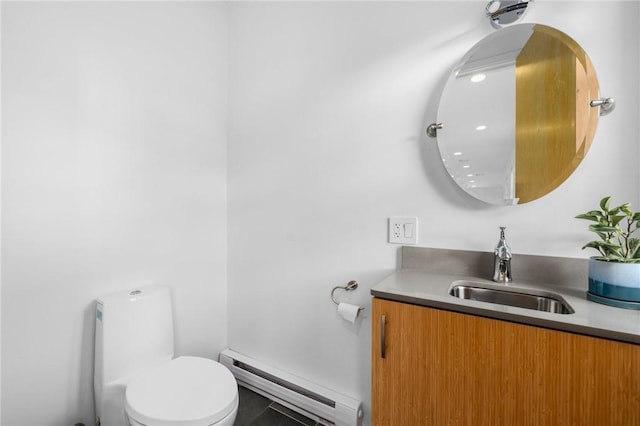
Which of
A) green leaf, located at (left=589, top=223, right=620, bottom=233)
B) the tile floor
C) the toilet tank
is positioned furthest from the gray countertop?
the toilet tank

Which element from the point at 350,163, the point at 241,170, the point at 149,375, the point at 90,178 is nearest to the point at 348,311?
the point at 350,163

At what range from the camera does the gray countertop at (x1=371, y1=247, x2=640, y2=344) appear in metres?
0.71

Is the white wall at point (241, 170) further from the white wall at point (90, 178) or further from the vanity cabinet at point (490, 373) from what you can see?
the vanity cabinet at point (490, 373)

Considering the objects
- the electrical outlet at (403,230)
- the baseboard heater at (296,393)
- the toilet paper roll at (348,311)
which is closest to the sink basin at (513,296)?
the electrical outlet at (403,230)

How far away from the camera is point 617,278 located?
82 centimetres

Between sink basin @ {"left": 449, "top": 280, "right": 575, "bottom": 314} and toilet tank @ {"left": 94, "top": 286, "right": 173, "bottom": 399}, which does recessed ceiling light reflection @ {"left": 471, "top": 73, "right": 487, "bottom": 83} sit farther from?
toilet tank @ {"left": 94, "top": 286, "right": 173, "bottom": 399}

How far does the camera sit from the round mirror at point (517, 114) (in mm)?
1016

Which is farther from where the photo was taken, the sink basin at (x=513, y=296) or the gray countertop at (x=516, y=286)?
the sink basin at (x=513, y=296)

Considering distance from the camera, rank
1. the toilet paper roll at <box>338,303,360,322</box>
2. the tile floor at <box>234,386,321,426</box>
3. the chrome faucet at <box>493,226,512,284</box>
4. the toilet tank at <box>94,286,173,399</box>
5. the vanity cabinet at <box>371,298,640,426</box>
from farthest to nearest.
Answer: the tile floor at <box>234,386,321,426</box> → the toilet paper roll at <box>338,303,360,322</box> → the toilet tank at <box>94,286,173,399</box> → the chrome faucet at <box>493,226,512,284</box> → the vanity cabinet at <box>371,298,640,426</box>

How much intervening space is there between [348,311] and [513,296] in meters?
0.68

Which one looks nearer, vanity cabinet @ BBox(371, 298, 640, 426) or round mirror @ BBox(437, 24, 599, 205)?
vanity cabinet @ BBox(371, 298, 640, 426)

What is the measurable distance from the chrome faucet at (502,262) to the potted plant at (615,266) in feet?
0.74

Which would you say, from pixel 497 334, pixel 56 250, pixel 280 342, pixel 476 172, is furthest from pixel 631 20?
pixel 56 250

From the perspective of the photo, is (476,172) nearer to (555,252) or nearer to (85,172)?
(555,252)
